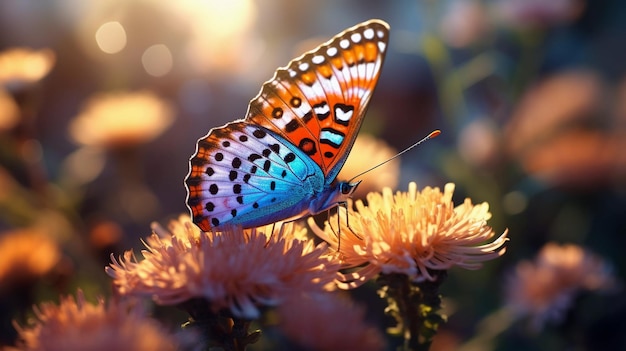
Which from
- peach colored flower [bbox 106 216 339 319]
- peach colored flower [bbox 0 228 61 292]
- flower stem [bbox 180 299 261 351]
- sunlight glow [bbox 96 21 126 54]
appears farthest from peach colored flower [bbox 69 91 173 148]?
flower stem [bbox 180 299 261 351]

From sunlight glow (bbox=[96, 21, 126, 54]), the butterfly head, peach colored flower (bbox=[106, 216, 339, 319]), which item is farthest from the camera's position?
sunlight glow (bbox=[96, 21, 126, 54])

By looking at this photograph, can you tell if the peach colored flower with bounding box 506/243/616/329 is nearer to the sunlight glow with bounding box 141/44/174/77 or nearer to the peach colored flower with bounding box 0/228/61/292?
the peach colored flower with bounding box 0/228/61/292

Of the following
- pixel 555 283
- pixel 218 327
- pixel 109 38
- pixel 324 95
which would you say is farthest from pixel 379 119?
pixel 218 327

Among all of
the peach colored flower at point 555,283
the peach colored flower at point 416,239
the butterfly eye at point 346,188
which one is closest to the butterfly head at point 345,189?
the butterfly eye at point 346,188

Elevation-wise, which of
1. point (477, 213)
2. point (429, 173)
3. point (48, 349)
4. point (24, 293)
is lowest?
point (429, 173)

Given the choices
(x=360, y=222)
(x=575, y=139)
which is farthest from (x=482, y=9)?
(x=360, y=222)

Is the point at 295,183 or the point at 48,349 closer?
the point at 48,349

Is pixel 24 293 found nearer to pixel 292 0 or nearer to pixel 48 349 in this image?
pixel 48 349
